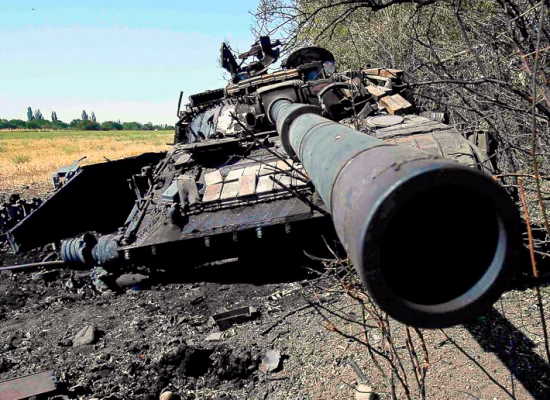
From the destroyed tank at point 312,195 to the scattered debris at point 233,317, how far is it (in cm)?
76

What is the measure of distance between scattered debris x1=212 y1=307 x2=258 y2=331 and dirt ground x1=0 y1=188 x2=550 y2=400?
0.20ft

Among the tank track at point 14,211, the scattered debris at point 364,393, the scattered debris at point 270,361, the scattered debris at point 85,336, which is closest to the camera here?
the scattered debris at point 364,393

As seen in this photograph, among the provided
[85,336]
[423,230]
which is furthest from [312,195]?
[423,230]

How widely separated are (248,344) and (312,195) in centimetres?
171

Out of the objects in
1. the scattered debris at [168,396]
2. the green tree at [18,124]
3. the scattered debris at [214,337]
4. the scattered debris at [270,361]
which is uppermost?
the green tree at [18,124]

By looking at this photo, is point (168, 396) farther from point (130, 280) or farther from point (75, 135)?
point (75, 135)

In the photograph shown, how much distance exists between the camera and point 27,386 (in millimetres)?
4355

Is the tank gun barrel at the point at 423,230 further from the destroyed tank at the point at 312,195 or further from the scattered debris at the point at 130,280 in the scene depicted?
the scattered debris at the point at 130,280

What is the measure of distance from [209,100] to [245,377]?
250 inches

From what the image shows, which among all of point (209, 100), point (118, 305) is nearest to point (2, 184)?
point (209, 100)

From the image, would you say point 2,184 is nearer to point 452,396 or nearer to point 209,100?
point 209,100

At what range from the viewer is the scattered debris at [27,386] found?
4.24 meters

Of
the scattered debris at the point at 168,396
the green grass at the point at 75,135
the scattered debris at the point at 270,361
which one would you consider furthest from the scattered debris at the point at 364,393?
the green grass at the point at 75,135

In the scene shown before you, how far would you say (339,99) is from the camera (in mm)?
7465
